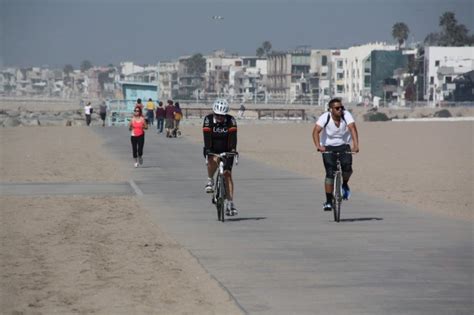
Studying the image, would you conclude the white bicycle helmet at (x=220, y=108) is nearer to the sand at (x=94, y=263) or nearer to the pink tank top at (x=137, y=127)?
the sand at (x=94, y=263)

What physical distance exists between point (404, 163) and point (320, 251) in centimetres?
1918

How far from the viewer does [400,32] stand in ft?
573

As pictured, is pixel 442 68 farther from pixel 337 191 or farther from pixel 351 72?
pixel 337 191

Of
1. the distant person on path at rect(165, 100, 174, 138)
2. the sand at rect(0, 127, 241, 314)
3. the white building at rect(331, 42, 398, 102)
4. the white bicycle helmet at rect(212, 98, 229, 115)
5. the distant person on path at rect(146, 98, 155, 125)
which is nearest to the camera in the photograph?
the sand at rect(0, 127, 241, 314)

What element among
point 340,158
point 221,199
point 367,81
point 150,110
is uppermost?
point 340,158

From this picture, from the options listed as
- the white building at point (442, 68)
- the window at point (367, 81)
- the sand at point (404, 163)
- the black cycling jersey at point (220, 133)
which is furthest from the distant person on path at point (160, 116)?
the window at point (367, 81)

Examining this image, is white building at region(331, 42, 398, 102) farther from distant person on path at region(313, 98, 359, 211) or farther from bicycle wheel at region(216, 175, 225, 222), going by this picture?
bicycle wheel at region(216, 175, 225, 222)

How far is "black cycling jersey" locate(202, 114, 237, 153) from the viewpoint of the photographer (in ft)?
52.1

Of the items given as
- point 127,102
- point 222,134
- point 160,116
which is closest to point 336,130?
point 222,134

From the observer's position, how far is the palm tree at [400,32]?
573ft

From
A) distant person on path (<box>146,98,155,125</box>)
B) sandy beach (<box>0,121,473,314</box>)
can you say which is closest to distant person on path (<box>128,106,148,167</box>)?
sandy beach (<box>0,121,473,314</box>)

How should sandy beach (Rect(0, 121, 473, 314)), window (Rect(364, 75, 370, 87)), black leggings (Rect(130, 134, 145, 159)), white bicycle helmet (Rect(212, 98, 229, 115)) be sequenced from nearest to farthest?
sandy beach (Rect(0, 121, 473, 314)) < white bicycle helmet (Rect(212, 98, 229, 115)) < black leggings (Rect(130, 134, 145, 159)) < window (Rect(364, 75, 370, 87))

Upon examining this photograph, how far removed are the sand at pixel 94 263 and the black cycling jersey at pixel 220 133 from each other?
130cm

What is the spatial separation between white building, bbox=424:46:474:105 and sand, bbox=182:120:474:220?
80.9 m
